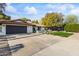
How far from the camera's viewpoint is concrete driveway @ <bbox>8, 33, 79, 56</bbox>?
5.22 m

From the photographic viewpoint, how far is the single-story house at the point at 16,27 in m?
5.35

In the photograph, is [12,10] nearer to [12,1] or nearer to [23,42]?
[12,1]

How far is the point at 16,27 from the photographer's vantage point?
5.40 meters

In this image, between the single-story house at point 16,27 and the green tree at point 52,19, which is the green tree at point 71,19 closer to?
the green tree at point 52,19

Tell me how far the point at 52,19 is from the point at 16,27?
0.62 m

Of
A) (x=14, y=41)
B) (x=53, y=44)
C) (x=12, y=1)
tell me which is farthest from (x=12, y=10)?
(x=53, y=44)

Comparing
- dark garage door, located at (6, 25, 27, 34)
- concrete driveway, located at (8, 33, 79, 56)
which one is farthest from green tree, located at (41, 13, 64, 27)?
dark garage door, located at (6, 25, 27, 34)

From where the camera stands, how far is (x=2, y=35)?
5.36 metres

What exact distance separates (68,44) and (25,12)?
90 centimetres

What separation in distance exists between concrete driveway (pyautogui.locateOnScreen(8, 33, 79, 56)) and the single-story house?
0.53ft

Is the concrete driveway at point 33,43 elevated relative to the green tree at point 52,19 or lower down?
lower down

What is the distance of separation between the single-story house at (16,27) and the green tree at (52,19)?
0.18m

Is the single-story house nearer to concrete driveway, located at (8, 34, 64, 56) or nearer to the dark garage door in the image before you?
the dark garage door

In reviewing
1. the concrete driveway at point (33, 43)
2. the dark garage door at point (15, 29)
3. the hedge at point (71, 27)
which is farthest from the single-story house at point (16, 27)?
the hedge at point (71, 27)
